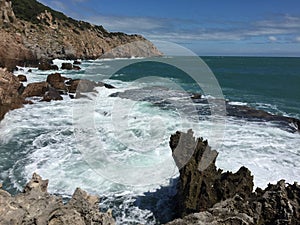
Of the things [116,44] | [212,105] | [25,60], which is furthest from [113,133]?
[116,44]

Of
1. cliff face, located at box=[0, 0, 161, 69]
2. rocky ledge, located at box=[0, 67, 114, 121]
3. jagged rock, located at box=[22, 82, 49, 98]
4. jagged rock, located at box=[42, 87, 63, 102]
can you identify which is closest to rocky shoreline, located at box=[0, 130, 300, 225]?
rocky ledge, located at box=[0, 67, 114, 121]

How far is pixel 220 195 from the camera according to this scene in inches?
275

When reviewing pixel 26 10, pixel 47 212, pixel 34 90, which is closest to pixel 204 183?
pixel 47 212

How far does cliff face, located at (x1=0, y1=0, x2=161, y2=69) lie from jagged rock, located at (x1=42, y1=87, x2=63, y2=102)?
12670 mm

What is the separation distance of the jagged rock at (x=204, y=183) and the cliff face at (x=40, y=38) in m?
29.5

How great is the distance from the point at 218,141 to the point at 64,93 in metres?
14.2

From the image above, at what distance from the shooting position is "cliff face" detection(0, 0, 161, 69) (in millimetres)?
42428

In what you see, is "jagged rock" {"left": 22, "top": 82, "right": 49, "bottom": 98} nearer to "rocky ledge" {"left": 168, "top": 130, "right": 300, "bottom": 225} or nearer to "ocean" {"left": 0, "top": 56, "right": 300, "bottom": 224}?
"ocean" {"left": 0, "top": 56, "right": 300, "bottom": 224}

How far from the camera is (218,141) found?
13.7m

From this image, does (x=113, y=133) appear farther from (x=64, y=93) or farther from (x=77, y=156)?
(x=64, y=93)

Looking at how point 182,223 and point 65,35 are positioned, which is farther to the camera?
point 65,35

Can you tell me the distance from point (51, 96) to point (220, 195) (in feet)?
55.6

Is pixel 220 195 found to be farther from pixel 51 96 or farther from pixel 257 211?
pixel 51 96

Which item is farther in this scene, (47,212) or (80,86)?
(80,86)
